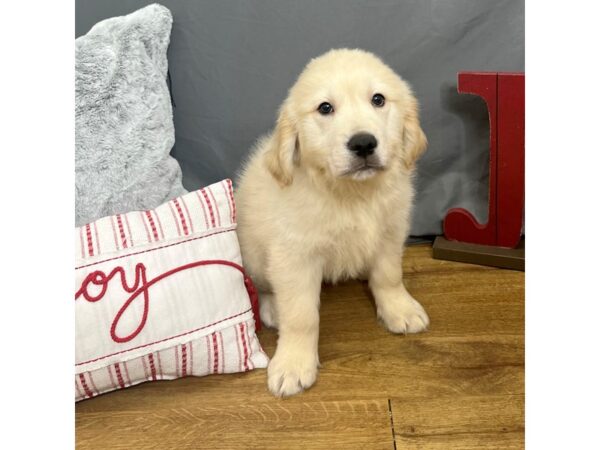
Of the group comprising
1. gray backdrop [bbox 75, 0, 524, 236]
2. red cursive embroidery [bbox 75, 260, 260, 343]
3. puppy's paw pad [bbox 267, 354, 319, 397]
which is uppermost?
gray backdrop [bbox 75, 0, 524, 236]

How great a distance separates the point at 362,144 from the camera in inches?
65.9

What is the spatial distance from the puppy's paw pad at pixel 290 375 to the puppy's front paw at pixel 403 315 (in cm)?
41

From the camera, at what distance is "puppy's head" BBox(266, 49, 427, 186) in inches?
67.2

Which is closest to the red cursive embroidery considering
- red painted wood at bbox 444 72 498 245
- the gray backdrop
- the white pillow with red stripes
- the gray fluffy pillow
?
the white pillow with red stripes

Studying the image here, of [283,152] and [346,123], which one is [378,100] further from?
[283,152]

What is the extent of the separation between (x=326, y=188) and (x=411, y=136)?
35 centimetres

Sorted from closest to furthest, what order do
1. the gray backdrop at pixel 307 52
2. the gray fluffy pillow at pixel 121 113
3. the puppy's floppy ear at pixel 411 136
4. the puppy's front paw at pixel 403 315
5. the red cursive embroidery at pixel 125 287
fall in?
the red cursive embroidery at pixel 125 287
the puppy's floppy ear at pixel 411 136
the puppy's front paw at pixel 403 315
the gray fluffy pillow at pixel 121 113
the gray backdrop at pixel 307 52

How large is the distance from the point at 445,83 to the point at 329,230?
118 cm

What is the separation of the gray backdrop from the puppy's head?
29.3 inches

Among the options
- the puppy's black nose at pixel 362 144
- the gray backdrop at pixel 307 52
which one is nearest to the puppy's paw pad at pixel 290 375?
the puppy's black nose at pixel 362 144

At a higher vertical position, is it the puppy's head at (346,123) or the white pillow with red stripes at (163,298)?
the puppy's head at (346,123)

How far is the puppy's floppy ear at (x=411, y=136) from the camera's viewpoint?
75.4 inches

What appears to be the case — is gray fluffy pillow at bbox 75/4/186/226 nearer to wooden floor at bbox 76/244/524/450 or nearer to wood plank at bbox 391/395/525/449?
wooden floor at bbox 76/244/524/450

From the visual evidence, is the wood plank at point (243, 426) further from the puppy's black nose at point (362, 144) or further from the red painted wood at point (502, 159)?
the red painted wood at point (502, 159)
